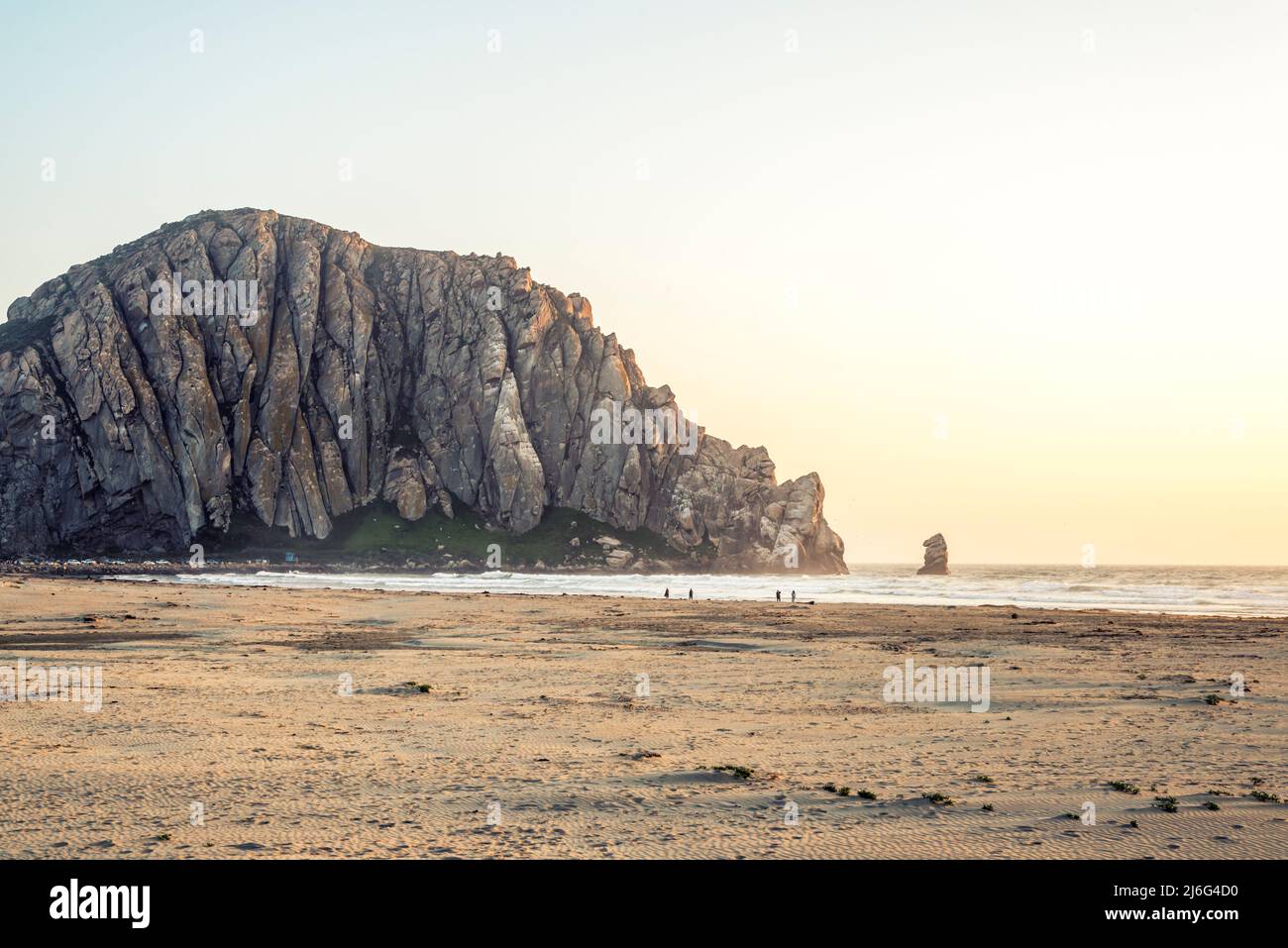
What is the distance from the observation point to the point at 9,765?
15.0 meters

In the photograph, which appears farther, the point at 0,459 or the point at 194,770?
the point at 0,459

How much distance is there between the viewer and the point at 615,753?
56.9 ft

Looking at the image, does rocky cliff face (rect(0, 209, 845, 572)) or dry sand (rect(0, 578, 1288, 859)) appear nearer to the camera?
dry sand (rect(0, 578, 1288, 859))

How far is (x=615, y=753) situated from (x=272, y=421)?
17111 centimetres

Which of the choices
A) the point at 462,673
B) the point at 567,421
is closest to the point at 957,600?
the point at 462,673

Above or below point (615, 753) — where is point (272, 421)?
above

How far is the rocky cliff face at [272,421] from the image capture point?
161250 millimetres

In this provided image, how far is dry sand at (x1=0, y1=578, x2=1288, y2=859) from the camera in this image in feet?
39.3

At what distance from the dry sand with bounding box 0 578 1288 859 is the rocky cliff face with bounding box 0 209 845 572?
457 feet

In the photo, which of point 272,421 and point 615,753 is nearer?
point 615,753

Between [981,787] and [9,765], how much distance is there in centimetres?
1491

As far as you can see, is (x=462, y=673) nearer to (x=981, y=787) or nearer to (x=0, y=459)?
(x=981, y=787)

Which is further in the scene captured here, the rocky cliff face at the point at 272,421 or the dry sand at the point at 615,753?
the rocky cliff face at the point at 272,421

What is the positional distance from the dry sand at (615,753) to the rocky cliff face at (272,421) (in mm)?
139183
